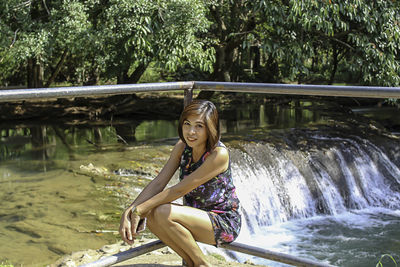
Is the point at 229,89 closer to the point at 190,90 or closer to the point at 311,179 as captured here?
the point at 190,90

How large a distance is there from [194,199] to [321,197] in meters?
5.83

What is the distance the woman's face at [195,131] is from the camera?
2.47m

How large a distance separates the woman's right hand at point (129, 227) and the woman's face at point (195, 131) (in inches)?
18.2

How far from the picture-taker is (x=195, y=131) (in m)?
2.47

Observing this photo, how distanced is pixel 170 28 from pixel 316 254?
16.0 feet

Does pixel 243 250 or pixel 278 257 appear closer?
pixel 278 257

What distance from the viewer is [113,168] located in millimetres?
7477

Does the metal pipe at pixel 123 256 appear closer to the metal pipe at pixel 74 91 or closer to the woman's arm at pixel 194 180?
the woman's arm at pixel 194 180

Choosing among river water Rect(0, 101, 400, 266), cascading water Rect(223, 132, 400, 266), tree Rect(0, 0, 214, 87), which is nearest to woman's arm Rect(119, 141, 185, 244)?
river water Rect(0, 101, 400, 266)

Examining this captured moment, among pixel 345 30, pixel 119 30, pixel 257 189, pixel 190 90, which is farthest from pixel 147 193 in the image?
pixel 345 30

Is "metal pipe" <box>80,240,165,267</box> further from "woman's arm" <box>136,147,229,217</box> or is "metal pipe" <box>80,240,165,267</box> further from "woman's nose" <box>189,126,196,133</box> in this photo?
"woman's nose" <box>189,126,196,133</box>

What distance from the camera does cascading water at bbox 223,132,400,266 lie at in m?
6.39

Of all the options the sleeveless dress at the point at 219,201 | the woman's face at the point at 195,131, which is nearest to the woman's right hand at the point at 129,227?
the sleeveless dress at the point at 219,201

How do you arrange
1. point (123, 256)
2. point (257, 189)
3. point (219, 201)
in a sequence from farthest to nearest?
point (257, 189)
point (219, 201)
point (123, 256)
